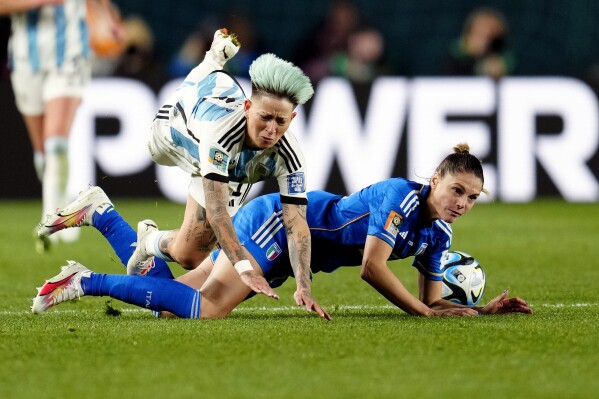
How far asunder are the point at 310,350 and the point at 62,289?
152 cm

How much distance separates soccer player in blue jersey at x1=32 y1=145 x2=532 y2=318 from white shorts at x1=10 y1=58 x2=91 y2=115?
4.35 meters

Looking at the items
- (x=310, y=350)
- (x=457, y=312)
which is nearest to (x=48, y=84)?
(x=457, y=312)

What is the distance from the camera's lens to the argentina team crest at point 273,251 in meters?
5.93

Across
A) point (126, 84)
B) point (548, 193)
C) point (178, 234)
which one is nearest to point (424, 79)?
point (548, 193)

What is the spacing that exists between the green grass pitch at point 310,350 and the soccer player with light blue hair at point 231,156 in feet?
1.14

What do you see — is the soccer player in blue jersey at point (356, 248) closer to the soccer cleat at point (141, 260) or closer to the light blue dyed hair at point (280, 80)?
the soccer cleat at point (141, 260)

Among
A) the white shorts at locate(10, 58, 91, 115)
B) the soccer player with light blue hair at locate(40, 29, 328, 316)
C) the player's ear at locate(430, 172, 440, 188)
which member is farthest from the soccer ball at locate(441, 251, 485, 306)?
the white shorts at locate(10, 58, 91, 115)

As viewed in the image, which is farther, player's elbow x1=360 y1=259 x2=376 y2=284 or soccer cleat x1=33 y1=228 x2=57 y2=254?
soccer cleat x1=33 y1=228 x2=57 y2=254

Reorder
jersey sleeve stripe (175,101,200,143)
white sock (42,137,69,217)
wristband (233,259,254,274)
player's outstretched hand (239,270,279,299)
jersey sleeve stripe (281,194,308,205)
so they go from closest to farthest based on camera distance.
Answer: player's outstretched hand (239,270,279,299) → wristband (233,259,254,274) → jersey sleeve stripe (281,194,308,205) → jersey sleeve stripe (175,101,200,143) → white sock (42,137,69,217)

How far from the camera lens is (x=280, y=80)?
5.36m

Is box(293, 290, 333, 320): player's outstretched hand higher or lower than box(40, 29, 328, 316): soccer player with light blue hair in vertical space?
lower

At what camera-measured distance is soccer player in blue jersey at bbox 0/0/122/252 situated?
33.0 ft

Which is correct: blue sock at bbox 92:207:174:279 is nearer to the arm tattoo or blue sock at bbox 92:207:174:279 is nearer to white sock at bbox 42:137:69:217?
the arm tattoo

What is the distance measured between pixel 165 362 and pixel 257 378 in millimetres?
448
